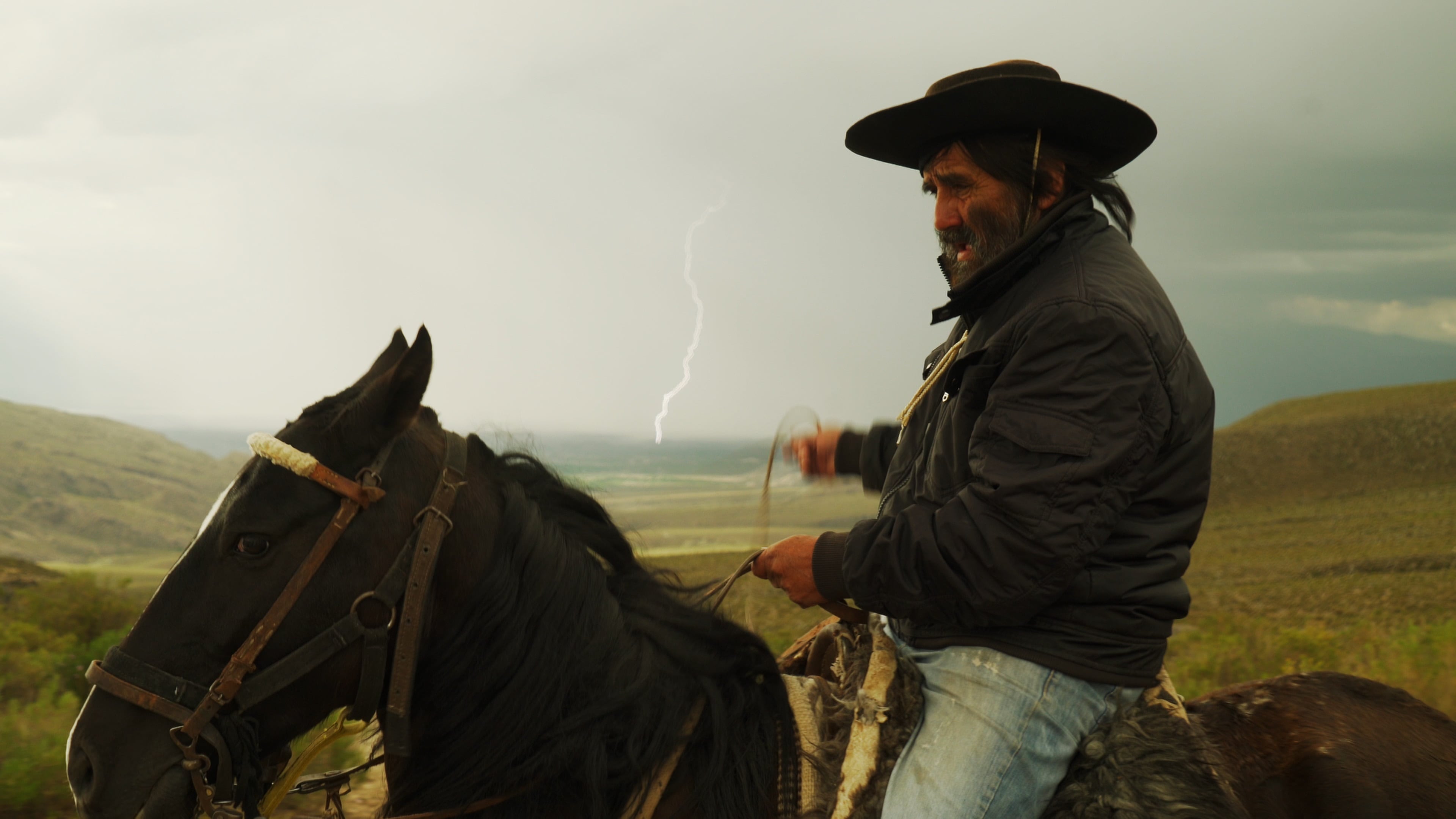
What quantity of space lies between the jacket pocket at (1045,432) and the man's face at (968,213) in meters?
0.58

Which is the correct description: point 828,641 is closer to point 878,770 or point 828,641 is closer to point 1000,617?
point 878,770

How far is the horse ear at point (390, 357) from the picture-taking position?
8.25 ft

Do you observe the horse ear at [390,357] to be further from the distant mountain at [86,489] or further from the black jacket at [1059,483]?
the distant mountain at [86,489]

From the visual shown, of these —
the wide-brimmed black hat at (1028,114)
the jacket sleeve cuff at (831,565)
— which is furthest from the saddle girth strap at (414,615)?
the wide-brimmed black hat at (1028,114)

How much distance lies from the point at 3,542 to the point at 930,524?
20523 millimetres

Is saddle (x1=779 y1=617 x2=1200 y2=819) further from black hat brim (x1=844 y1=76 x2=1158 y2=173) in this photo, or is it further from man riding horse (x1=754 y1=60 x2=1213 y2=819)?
black hat brim (x1=844 y1=76 x2=1158 y2=173)

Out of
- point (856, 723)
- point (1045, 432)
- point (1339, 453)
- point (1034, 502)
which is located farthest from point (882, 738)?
point (1339, 453)

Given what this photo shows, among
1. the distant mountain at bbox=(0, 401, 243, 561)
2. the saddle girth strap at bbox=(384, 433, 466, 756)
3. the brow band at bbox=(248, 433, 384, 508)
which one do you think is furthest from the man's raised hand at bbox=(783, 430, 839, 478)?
the distant mountain at bbox=(0, 401, 243, 561)

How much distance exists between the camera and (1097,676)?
2.13m

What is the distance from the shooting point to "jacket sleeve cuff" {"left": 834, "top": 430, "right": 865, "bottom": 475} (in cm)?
319

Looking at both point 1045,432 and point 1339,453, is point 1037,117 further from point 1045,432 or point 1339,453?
point 1339,453

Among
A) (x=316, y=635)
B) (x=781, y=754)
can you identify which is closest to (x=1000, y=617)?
(x=781, y=754)

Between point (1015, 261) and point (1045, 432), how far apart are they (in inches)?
23.8

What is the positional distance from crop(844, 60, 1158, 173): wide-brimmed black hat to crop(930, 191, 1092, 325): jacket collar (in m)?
0.24
